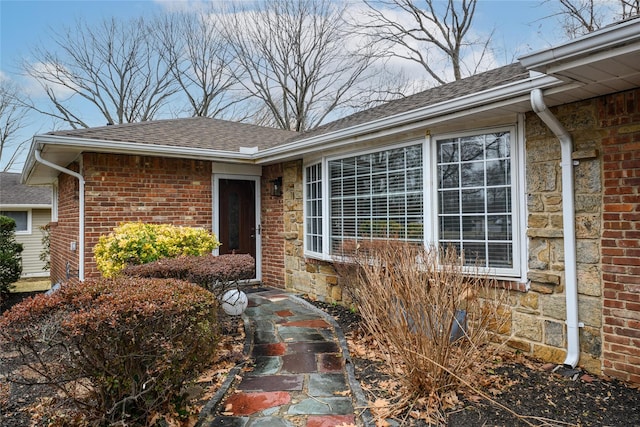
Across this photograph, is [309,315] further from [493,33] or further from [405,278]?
[493,33]

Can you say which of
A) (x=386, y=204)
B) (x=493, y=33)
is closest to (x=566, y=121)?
(x=386, y=204)

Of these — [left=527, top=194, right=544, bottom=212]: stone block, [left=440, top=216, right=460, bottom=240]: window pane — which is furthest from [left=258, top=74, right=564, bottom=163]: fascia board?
[left=440, top=216, right=460, bottom=240]: window pane

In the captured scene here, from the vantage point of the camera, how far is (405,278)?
119 inches

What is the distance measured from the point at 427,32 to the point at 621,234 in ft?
46.7

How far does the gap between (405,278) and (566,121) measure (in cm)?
226

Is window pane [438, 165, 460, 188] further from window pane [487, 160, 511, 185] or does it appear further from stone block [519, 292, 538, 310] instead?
stone block [519, 292, 538, 310]

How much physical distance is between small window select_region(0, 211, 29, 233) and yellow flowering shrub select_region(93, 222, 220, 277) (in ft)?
38.5

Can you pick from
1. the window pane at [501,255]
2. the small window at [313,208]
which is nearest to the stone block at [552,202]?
the window pane at [501,255]

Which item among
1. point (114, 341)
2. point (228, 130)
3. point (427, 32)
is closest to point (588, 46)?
point (114, 341)

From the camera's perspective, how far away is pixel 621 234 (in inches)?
134

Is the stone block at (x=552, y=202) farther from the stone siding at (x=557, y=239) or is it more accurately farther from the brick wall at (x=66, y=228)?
the brick wall at (x=66, y=228)

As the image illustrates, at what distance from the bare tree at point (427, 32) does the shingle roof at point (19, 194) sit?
14052 mm

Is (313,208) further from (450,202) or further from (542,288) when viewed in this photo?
(542,288)

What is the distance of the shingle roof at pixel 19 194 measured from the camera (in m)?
14.3
